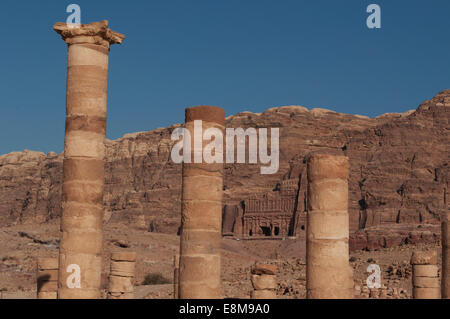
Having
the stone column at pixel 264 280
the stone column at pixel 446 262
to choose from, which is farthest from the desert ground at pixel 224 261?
the stone column at pixel 446 262

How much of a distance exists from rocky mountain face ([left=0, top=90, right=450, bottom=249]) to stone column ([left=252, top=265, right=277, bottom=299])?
42.3 meters

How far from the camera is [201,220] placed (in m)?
15.8

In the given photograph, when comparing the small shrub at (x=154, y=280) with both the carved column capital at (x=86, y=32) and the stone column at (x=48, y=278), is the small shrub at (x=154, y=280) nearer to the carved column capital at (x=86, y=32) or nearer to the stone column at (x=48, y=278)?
the stone column at (x=48, y=278)

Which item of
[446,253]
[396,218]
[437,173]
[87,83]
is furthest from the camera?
[437,173]

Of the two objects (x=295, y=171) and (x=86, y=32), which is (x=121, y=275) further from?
(x=295, y=171)

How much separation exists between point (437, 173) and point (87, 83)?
7930 cm

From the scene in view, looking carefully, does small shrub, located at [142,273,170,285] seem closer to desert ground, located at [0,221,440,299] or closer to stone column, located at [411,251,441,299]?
desert ground, located at [0,221,440,299]

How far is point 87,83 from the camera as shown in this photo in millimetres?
16938

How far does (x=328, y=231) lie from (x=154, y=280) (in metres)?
34.6
